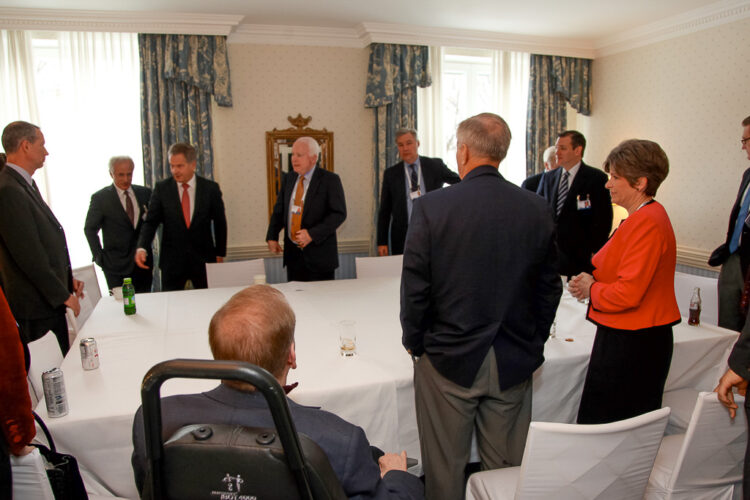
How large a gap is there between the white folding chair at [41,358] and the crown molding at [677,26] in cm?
548

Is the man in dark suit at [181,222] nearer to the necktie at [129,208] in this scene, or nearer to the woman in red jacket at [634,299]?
the necktie at [129,208]

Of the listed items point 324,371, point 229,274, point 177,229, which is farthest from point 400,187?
point 324,371

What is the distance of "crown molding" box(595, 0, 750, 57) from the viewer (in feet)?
13.9

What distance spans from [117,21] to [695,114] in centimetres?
538

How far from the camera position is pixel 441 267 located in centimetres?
159

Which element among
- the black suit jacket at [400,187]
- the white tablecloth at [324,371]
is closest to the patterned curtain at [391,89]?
the black suit jacket at [400,187]

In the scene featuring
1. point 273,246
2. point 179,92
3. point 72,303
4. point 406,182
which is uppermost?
point 179,92

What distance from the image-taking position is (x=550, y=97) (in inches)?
231

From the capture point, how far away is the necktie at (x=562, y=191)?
4146 millimetres

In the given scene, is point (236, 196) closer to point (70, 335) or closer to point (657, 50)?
point (70, 335)

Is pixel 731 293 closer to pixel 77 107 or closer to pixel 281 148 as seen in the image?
pixel 281 148

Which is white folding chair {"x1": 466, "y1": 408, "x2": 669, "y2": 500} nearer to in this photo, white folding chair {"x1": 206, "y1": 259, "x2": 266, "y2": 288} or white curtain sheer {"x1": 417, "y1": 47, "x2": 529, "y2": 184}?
white folding chair {"x1": 206, "y1": 259, "x2": 266, "y2": 288}

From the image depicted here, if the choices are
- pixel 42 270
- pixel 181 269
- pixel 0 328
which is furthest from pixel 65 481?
pixel 181 269

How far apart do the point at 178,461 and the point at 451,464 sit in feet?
3.89
